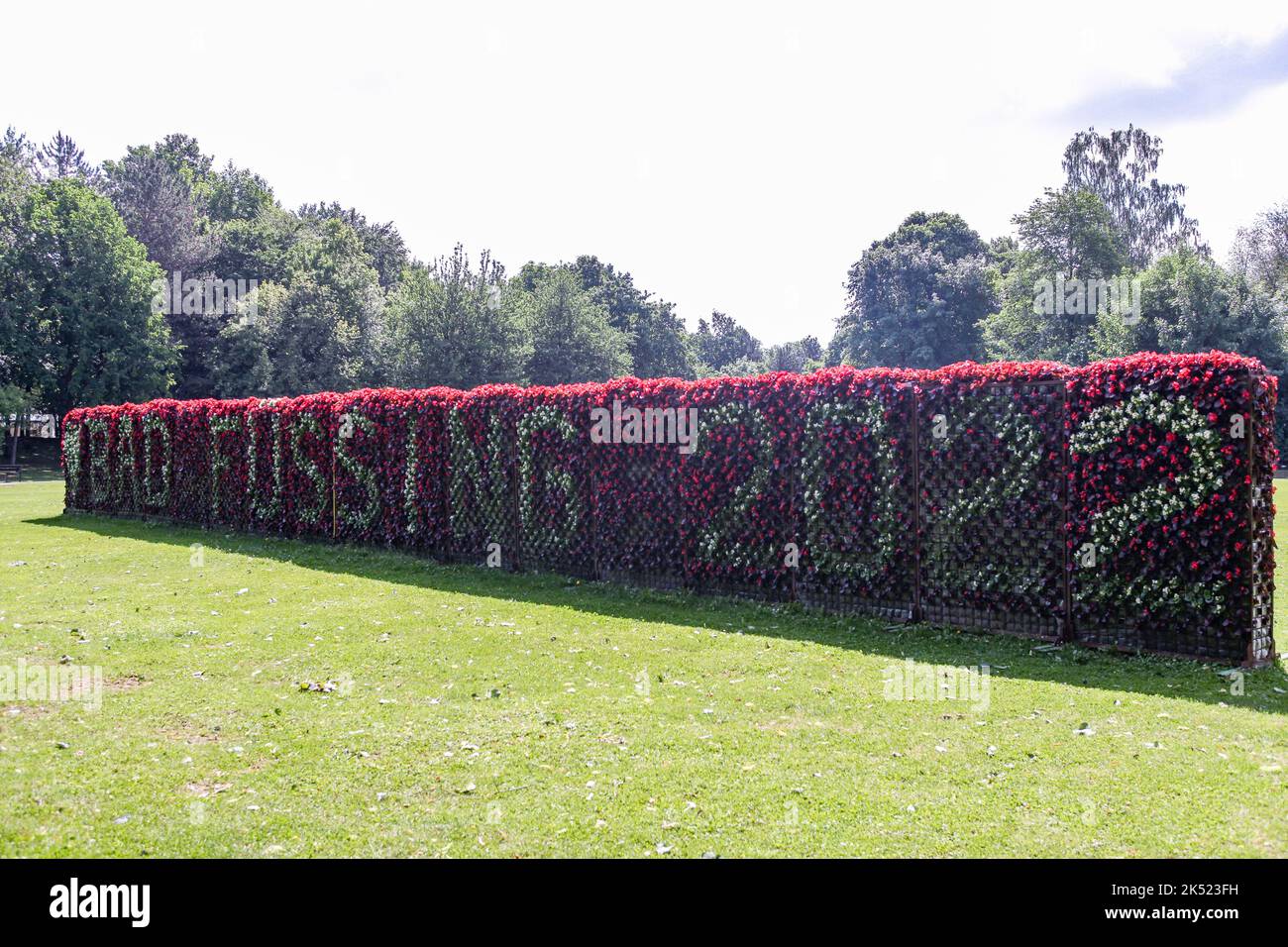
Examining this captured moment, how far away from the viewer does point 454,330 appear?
49.0m

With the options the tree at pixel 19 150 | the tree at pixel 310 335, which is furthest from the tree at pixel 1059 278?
the tree at pixel 19 150

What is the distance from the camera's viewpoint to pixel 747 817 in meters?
4.65

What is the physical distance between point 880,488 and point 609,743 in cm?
514

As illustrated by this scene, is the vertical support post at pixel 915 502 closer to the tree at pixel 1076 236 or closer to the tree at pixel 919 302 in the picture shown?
the tree at pixel 1076 236
